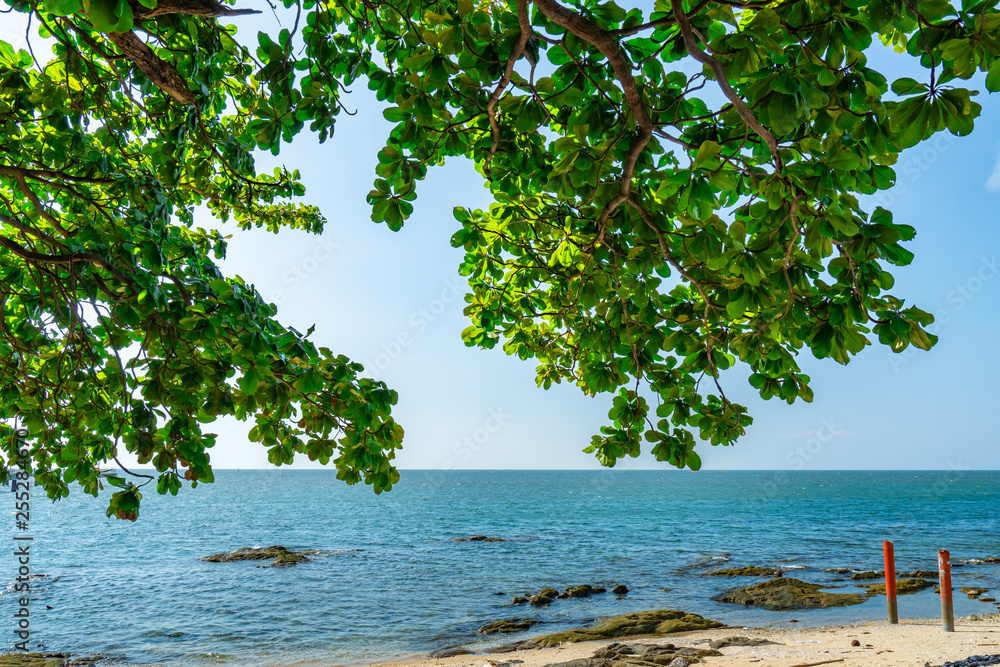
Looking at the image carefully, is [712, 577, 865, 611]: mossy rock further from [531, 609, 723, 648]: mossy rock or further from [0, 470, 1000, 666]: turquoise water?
[531, 609, 723, 648]: mossy rock

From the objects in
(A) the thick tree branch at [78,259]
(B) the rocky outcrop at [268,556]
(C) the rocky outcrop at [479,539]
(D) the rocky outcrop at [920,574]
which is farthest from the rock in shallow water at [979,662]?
(C) the rocky outcrop at [479,539]

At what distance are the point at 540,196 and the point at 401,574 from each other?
23.9m

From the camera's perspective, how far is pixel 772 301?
2977 millimetres

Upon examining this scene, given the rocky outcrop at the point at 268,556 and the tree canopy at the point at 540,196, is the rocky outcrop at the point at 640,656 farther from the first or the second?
the rocky outcrop at the point at 268,556

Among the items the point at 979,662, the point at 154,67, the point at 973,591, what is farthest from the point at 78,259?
the point at 973,591

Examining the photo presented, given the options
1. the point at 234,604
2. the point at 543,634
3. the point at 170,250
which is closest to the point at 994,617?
the point at 543,634

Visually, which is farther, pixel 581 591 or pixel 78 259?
pixel 581 591

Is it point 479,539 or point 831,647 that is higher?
point 831,647

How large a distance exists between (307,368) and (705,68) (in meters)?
2.36

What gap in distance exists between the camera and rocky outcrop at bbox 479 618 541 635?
15.4 metres

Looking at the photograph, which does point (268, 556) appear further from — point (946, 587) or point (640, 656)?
point (946, 587)

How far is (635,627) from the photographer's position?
1419 centimetres

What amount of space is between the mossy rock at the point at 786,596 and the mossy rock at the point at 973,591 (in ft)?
9.42

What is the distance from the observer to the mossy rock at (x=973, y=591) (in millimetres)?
16953
